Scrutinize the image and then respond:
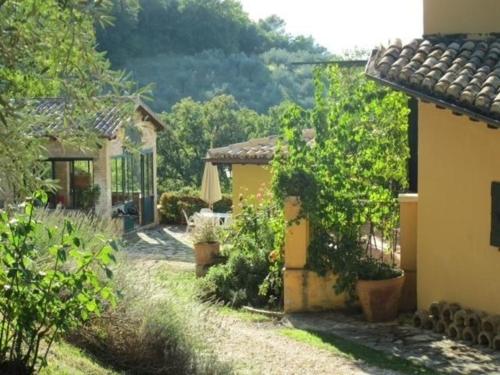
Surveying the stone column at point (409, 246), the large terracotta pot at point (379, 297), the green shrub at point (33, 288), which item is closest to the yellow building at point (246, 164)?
the stone column at point (409, 246)

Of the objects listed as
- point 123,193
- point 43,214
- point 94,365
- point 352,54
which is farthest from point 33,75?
point 352,54

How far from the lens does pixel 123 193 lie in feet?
88.0

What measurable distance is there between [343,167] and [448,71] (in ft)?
8.14

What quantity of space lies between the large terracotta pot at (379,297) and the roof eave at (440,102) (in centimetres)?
280

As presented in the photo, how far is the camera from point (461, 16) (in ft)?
35.2

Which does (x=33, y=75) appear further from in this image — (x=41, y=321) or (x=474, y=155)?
(x=474, y=155)

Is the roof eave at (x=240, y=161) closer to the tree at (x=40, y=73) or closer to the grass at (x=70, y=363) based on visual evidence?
the grass at (x=70, y=363)

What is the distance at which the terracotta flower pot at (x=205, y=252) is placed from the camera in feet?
50.3

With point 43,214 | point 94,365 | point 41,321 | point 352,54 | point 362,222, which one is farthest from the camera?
point 352,54

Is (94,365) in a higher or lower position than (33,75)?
lower

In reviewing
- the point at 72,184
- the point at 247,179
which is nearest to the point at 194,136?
the point at 72,184

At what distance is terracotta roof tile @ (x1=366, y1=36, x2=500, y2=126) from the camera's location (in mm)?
9031

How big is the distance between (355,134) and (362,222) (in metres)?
1.31

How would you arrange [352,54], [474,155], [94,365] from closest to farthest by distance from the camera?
[94,365]
[474,155]
[352,54]
